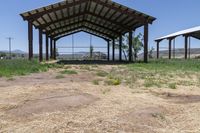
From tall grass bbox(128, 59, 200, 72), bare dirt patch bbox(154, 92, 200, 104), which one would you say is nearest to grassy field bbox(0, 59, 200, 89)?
tall grass bbox(128, 59, 200, 72)

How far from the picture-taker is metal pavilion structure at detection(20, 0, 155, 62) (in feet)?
79.7

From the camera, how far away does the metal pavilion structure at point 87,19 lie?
24283 mm

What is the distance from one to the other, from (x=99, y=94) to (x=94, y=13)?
2297cm

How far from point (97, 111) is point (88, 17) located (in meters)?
28.4

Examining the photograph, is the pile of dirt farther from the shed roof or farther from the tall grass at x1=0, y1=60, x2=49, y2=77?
the shed roof

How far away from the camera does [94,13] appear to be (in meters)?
30.4

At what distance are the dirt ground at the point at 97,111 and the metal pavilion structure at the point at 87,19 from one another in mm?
16409

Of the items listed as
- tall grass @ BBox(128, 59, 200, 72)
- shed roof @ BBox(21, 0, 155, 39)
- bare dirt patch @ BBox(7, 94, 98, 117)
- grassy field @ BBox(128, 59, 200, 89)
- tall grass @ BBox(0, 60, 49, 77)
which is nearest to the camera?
bare dirt patch @ BBox(7, 94, 98, 117)

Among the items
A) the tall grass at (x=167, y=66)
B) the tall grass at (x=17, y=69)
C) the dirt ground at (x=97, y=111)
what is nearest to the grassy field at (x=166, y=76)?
the tall grass at (x=167, y=66)

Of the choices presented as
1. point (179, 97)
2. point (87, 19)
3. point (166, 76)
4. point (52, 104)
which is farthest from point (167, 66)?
point (87, 19)

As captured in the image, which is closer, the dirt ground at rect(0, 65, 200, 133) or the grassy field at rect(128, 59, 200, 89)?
the dirt ground at rect(0, 65, 200, 133)

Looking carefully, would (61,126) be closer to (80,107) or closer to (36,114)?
(36,114)

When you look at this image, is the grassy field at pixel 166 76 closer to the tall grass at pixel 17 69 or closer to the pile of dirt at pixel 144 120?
the pile of dirt at pixel 144 120

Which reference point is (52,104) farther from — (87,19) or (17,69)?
(87,19)
